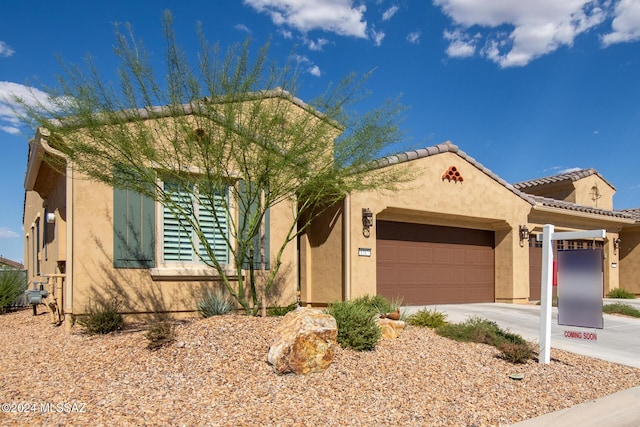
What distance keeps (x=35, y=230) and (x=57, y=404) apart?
15.4m

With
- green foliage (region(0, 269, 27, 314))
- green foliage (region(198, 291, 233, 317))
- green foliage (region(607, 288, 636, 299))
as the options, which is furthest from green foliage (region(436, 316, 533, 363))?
green foliage (region(607, 288, 636, 299))

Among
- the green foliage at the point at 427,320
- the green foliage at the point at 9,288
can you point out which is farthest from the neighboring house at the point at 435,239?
the green foliage at the point at 9,288

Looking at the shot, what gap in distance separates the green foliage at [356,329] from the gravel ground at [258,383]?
6.6 inches

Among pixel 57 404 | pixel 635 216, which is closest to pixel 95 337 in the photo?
pixel 57 404

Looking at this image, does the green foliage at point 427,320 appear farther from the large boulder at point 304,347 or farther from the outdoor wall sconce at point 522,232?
the outdoor wall sconce at point 522,232

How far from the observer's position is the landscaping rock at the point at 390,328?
8617 millimetres

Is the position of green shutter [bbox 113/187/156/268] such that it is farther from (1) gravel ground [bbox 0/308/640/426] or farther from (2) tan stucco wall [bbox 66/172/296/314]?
(1) gravel ground [bbox 0/308/640/426]

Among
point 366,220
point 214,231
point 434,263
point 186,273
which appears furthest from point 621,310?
point 186,273

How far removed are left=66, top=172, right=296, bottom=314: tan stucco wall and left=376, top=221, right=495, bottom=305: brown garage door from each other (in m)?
5.78

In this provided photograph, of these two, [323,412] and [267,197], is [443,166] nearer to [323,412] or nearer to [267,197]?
[267,197]

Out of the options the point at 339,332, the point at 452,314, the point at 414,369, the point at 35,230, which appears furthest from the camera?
the point at 35,230

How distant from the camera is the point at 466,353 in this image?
323 inches

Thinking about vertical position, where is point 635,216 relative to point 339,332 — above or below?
above

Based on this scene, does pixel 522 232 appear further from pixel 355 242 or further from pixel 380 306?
pixel 380 306
